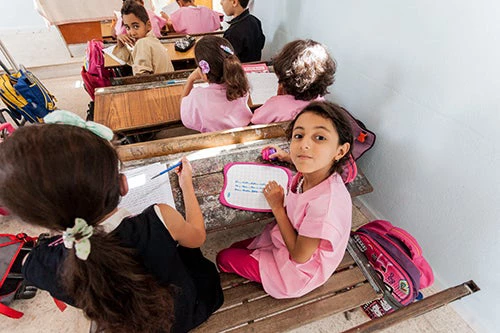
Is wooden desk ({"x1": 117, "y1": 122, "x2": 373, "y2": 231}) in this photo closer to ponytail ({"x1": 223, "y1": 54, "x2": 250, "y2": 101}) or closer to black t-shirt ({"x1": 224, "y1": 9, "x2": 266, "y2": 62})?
ponytail ({"x1": 223, "y1": 54, "x2": 250, "y2": 101})

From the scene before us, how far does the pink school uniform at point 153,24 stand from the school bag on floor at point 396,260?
8.11ft

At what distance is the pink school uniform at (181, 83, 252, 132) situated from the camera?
5.18 feet

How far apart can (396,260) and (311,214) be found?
1.75 feet

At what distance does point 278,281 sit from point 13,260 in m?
1.37

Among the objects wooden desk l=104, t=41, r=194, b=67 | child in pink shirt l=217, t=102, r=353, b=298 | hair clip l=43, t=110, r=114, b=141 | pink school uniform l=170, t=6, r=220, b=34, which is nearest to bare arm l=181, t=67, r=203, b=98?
wooden desk l=104, t=41, r=194, b=67

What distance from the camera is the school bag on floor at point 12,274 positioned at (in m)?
1.33

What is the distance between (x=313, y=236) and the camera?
2.81 ft

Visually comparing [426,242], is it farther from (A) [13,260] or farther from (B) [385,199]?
(A) [13,260]

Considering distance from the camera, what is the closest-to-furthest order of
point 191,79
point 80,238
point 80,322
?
point 80,238 → point 80,322 → point 191,79

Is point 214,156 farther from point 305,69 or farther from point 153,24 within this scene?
point 153,24

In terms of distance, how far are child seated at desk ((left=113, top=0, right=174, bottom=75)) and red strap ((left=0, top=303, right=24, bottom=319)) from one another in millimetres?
1632

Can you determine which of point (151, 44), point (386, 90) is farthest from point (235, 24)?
point (386, 90)

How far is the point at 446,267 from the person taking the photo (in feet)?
4.67

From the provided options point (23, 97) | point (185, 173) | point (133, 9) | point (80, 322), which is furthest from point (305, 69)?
point (23, 97)
